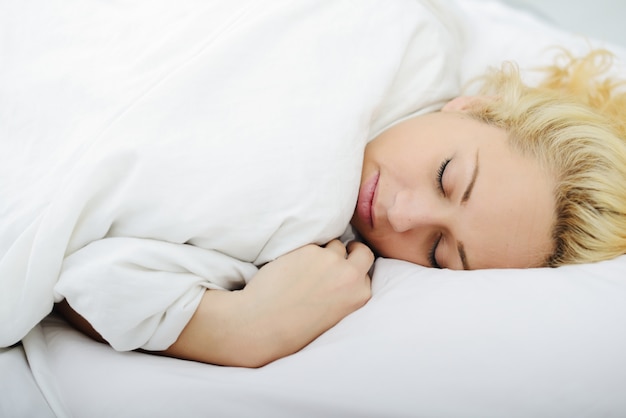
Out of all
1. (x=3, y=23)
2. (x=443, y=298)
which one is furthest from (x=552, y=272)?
(x=3, y=23)

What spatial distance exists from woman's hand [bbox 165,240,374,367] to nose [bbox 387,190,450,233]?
0.11 meters

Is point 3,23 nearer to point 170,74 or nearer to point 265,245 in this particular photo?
point 170,74

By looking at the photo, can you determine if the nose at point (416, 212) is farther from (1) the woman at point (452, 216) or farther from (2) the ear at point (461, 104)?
(2) the ear at point (461, 104)

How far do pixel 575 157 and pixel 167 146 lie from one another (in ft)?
2.11

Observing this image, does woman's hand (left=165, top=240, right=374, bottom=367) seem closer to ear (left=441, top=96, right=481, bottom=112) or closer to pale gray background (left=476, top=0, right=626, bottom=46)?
ear (left=441, top=96, right=481, bottom=112)

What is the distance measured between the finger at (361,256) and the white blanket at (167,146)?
0.05m

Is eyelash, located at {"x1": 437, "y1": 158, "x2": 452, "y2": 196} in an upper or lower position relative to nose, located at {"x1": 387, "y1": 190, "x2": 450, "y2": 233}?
upper

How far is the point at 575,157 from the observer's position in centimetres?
94

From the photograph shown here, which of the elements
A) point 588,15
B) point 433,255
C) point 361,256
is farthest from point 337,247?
point 588,15

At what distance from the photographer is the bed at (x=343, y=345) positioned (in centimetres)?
72

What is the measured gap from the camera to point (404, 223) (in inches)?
36.4

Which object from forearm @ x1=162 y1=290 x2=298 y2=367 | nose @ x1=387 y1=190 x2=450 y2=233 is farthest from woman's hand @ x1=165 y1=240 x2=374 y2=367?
nose @ x1=387 y1=190 x2=450 y2=233

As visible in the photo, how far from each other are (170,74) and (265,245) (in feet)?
0.97

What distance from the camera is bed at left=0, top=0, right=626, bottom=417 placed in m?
0.72
